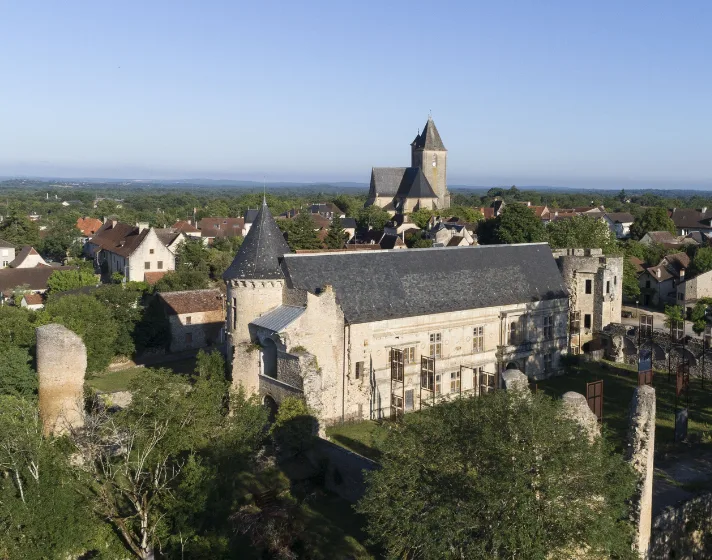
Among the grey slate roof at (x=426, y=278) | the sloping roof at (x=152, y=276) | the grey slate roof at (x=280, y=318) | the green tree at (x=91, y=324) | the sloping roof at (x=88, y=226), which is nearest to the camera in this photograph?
the grey slate roof at (x=280, y=318)

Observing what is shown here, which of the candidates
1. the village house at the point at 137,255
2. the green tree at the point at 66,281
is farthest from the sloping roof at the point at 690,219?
the green tree at the point at 66,281

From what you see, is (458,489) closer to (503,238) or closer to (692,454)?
(692,454)

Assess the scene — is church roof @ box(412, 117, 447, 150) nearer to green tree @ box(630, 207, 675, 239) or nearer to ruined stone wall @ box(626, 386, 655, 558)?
green tree @ box(630, 207, 675, 239)

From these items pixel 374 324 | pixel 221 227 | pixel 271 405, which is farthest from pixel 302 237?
pixel 271 405

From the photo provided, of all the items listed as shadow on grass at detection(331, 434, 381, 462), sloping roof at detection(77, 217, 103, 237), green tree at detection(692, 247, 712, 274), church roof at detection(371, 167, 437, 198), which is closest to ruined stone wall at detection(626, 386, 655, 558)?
shadow on grass at detection(331, 434, 381, 462)

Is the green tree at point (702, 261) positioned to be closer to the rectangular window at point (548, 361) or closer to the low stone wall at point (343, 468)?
the rectangular window at point (548, 361)
